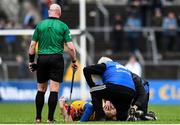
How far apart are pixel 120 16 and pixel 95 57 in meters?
2.41

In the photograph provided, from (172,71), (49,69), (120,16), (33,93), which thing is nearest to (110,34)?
(120,16)

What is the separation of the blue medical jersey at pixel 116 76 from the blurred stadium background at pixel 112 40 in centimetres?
1478

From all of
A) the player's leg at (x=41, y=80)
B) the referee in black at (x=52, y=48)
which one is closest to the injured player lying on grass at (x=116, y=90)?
the referee in black at (x=52, y=48)

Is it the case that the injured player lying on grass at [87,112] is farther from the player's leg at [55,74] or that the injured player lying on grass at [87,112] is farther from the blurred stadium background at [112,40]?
the blurred stadium background at [112,40]

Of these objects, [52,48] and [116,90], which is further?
[52,48]

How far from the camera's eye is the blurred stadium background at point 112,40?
108 feet

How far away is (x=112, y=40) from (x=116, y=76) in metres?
19.7

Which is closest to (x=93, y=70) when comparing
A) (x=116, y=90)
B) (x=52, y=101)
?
(x=116, y=90)

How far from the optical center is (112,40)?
36.9 meters

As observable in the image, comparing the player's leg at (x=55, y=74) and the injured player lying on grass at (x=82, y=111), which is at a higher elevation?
the player's leg at (x=55, y=74)

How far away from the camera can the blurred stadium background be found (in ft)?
108

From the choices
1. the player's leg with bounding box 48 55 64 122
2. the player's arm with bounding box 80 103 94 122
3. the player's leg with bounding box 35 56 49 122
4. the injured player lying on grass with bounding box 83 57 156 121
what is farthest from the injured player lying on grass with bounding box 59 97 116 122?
the player's leg with bounding box 35 56 49 122

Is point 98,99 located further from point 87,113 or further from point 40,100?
point 40,100

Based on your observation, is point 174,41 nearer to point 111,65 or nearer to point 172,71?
point 172,71
